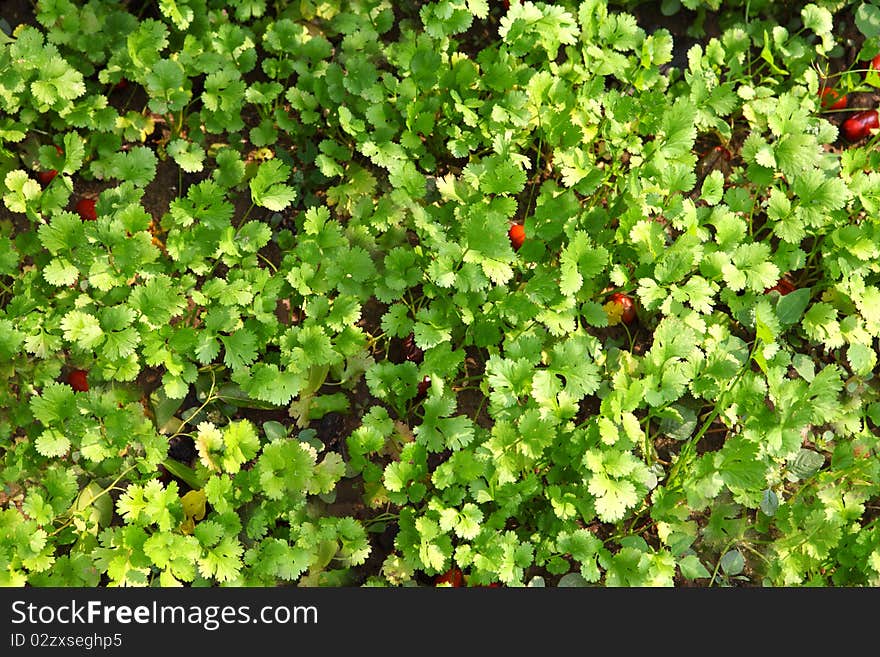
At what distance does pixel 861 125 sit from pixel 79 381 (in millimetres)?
2869

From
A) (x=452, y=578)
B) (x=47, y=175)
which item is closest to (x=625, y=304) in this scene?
(x=452, y=578)

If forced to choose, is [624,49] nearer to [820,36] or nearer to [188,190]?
[820,36]

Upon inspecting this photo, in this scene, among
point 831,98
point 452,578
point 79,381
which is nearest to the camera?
point 452,578

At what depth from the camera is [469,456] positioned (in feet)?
9.16

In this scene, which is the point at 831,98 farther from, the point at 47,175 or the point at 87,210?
the point at 47,175

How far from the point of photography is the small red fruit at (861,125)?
3.39m

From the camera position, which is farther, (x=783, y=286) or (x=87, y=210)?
(x=783, y=286)

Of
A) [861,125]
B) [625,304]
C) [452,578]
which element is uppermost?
[861,125]

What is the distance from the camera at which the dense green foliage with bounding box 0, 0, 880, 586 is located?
2820mm

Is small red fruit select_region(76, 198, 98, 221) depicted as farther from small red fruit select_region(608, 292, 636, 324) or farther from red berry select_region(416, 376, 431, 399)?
small red fruit select_region(608, 292, 636, 324)

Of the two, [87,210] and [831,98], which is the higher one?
[831,98]

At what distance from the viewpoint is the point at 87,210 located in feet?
10.2

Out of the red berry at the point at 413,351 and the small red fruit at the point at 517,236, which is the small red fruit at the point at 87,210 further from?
the small red fruit at the point at 517,236

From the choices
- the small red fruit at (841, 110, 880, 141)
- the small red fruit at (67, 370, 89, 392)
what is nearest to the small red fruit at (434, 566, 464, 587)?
the small red fruit at (67, 370, 89, 392)
